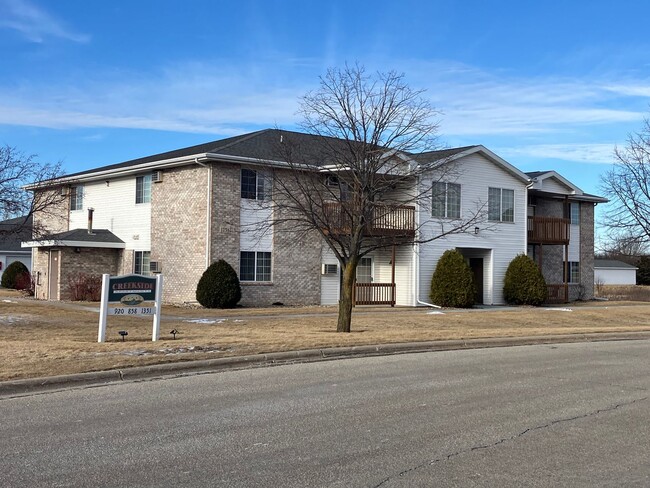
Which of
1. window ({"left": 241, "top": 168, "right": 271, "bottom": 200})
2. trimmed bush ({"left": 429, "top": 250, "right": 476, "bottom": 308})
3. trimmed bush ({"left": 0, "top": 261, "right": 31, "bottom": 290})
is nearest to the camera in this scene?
window ({"left": 241, "top": 168, "right": 271, "bottom": 200})

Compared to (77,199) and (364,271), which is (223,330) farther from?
(77,199)

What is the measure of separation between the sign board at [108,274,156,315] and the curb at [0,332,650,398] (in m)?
3.20

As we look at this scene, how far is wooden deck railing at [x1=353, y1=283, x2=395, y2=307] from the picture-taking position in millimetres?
28812

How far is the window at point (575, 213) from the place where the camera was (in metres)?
37.3

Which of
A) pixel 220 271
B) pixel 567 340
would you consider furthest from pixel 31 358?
pixel 220 271

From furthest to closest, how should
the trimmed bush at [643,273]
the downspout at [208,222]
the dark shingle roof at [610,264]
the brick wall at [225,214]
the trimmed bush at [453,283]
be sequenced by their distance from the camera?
the dark shingle roof at [610,264]
the trimmed bush at [643,273]
the trimmed bush at [453,283]
the brick wall at [225,214]
the downspout at [208,222]

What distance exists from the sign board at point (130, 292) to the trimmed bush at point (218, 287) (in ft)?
35.1

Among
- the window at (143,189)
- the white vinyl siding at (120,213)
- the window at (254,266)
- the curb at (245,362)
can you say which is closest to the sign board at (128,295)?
the curb at (245,362)

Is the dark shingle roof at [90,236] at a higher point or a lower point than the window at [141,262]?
higher

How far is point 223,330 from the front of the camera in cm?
1697

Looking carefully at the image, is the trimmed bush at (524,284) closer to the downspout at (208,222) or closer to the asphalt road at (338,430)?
the downspout at (208,222)

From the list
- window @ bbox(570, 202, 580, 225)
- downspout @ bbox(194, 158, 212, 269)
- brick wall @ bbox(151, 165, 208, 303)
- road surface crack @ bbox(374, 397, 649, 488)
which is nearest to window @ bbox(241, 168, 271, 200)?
downspout @ bbox(194, 158, 212, 269)

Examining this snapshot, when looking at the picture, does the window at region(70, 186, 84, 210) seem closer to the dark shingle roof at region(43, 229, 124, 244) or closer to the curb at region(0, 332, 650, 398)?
the dark shingle roof at region(43, 229, 124, 244)

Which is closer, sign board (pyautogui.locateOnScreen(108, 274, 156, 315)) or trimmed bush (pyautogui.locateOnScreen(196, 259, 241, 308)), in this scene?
sign board (pyautogui.locateOnScreen(108, 274, 156, 315))
